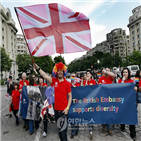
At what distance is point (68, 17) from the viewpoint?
3445mm

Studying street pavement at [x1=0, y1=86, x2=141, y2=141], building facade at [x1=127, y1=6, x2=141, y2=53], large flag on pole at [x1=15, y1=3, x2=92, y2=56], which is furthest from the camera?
building facade at [x1=127, y1=6, x2=141, y2=53]

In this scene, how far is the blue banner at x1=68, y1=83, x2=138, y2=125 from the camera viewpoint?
3668mm

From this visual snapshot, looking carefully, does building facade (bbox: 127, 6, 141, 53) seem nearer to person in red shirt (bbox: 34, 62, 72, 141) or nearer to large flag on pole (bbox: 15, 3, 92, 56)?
large flag on pole (bbox: 15, 3, 92, 56)

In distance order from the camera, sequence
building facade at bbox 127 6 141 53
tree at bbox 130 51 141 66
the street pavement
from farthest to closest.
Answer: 1. building facade at bbox 127 6 141 53
2. tree at bbox 130 51 141 66
3. the street pavement

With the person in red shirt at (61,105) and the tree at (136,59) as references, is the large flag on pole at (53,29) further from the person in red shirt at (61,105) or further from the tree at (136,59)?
the tree at (136,59)

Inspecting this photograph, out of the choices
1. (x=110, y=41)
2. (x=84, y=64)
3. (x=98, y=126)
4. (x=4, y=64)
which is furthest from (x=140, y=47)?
(x=98, y=126)

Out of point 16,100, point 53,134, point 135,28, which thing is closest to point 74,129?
point 53,134

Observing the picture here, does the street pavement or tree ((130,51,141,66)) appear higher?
tree ((130,51,141,66))

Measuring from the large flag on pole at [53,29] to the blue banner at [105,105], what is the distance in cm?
139

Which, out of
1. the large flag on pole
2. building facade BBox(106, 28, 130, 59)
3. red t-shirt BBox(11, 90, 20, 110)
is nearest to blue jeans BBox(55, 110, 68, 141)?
the large flag on pole

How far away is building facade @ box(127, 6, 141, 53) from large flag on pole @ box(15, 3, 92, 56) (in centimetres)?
6360

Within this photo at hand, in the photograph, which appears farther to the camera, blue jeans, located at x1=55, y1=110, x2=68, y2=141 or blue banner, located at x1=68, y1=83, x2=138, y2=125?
blue banner, located at x1=68, y1=83, x2=138, y2=125

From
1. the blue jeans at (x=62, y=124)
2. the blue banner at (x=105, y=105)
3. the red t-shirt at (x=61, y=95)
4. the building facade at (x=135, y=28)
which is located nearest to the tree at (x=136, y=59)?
the building facade at (x=135, y=28)

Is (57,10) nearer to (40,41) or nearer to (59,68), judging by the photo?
(40,41)
